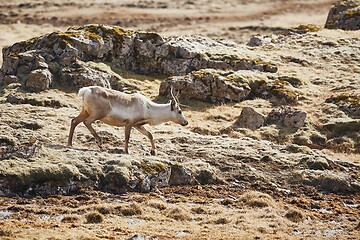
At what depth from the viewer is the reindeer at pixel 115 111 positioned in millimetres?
23344

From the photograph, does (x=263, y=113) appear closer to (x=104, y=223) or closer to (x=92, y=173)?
(x=92, y=173)

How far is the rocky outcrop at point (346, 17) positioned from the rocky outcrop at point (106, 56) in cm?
1297

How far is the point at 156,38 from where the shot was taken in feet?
124

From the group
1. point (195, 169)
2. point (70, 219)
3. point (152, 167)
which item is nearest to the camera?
point (70, 219)

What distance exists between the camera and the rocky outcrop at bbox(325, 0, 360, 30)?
50.3 metres

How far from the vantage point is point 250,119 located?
30.9 metres

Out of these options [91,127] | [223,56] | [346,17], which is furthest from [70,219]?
[346,17]

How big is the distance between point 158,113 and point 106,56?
11700 millimetres

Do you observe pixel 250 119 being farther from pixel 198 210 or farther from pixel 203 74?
pixel 198 210

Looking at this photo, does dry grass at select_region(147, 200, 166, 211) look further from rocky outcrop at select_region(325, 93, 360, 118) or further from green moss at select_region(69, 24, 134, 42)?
green moss at select_region(69, 24, 134, 42)

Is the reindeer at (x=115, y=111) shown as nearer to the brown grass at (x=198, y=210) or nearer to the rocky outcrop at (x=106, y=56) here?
the brown grass at (x=198, y=210)

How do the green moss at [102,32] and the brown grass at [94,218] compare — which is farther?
the green moss at [102,32]

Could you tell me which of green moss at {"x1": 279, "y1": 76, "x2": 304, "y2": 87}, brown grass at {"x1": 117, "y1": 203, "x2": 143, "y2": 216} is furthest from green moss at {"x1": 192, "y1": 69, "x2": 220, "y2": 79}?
brown grass at {"x1": 117, "y1": 203, "x2": 143, "y2": 216}

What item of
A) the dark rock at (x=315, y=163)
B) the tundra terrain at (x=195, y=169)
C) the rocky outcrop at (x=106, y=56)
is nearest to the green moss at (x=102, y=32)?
the rocky outcrop at (x=106, y=56)
